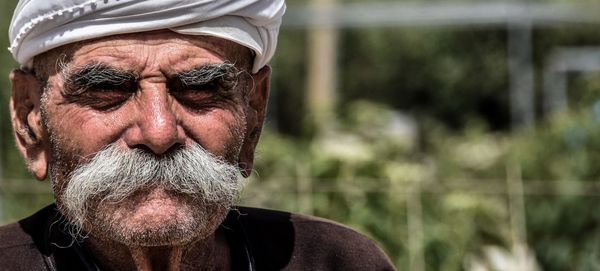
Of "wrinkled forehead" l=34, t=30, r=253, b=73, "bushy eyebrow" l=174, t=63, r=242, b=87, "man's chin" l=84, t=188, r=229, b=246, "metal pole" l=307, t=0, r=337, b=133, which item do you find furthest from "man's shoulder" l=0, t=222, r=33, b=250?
"metal pole" l=307, t=0, r=337, b=133

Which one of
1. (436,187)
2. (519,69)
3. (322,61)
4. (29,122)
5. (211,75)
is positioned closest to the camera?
(211,75)

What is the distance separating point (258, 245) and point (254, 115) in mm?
300

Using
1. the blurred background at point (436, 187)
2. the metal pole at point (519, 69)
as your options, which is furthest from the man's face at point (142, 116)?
the metal pole at point (519, 69)

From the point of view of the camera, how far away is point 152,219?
1.99 m

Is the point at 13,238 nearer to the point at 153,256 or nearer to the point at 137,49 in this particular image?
the point at 153,256

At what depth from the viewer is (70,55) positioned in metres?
2.04

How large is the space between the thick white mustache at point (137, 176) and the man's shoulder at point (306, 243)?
14.9 inches

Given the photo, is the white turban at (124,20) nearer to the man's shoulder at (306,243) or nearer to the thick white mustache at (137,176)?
the thick white mustache at (137,176)

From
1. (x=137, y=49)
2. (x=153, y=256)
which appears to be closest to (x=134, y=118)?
(x=137, y=49)

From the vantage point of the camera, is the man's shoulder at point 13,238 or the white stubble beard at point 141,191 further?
the man's shoulder at point 13,238

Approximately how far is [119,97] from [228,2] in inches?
10.0

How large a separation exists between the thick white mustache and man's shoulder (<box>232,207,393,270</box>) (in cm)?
38

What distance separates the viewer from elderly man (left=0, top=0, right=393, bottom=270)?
1986 millimetres

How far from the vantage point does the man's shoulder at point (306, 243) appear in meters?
2.44
